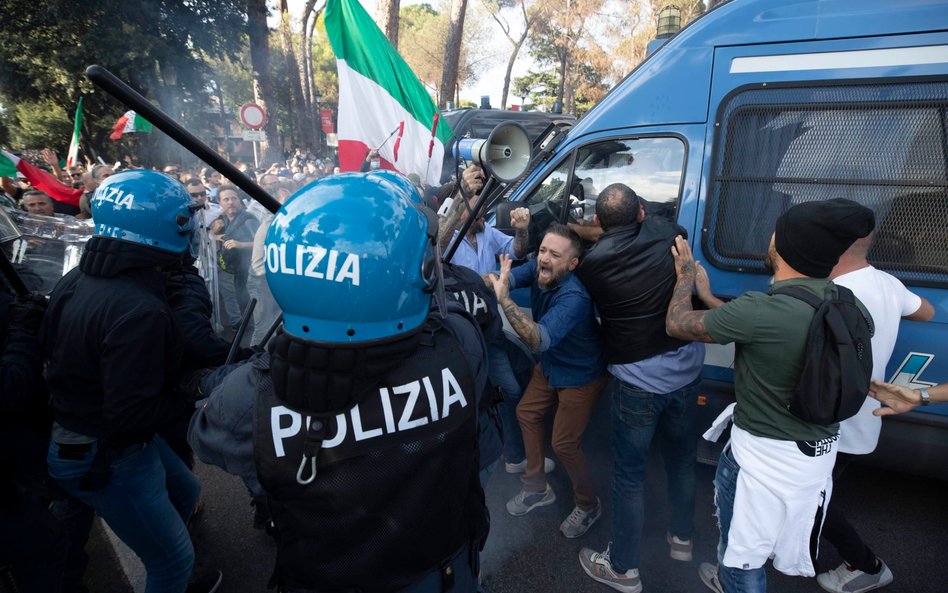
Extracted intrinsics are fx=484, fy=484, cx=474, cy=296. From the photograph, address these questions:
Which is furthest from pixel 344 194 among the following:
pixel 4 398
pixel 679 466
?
pixel 679 466

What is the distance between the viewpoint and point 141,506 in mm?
1947

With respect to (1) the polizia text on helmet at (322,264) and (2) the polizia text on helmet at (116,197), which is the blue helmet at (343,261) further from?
(2) the polizia text on helmet at (116,197)

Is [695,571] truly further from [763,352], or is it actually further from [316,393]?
[316,393]

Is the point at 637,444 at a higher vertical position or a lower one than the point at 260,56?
lower

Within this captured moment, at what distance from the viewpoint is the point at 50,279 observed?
391 centimetres

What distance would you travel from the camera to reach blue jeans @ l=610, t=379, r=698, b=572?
2.35 meters

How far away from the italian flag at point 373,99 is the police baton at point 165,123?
92.0 inches

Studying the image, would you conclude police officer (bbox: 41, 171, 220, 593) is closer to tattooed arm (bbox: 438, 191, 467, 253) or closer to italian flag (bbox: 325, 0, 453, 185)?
tattooed arm (bbox: 438, 191, 467, 253)

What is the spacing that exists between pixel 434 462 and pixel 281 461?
13.8 inches

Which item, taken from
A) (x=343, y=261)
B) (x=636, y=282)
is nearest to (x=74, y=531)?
(x=343, y=261)

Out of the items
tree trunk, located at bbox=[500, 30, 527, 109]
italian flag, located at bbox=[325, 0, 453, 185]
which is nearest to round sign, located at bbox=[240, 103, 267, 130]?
italian flag, located at bbox=[325, 0, 453, 185]

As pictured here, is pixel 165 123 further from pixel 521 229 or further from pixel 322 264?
pixel 521 229

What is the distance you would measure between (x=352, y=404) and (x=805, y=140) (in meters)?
2.71

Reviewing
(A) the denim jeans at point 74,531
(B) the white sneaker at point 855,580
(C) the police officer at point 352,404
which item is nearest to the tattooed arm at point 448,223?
(C) the police officer at point 352,404
